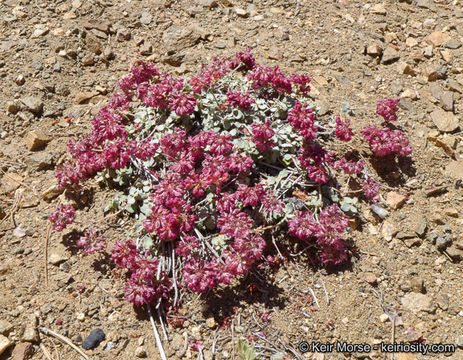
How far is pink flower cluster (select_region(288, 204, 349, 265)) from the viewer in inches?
120

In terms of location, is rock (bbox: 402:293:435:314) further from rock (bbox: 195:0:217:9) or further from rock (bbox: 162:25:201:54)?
rock (bbox: 195:0:217:9)

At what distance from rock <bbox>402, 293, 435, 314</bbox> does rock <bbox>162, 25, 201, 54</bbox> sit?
3406 millimetres

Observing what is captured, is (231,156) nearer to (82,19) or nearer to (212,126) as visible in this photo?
(212,126)

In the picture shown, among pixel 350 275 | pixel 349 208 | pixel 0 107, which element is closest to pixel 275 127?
pixel 349 208

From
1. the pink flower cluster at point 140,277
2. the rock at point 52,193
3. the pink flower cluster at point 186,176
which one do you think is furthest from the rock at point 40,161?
the pink flower cluster at point 140,277

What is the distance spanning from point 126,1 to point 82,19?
1.99ft

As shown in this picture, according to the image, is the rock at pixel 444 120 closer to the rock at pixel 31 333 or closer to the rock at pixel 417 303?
the rock at pixel 417 303

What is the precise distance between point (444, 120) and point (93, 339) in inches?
144

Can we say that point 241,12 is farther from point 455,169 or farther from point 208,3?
point 455,169

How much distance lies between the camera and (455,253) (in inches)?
128

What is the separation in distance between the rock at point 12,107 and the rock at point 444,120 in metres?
4.13

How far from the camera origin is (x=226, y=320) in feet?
9.70

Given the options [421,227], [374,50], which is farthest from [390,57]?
[421,227]

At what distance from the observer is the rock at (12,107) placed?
411cm
